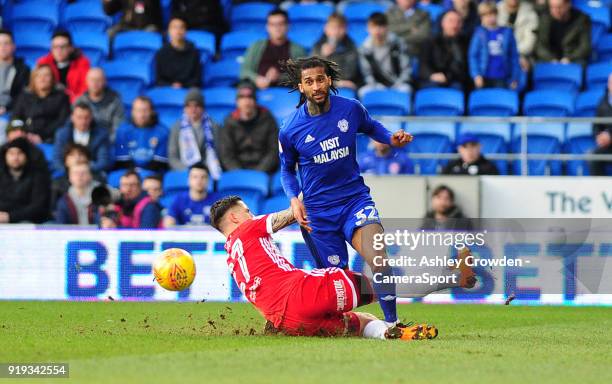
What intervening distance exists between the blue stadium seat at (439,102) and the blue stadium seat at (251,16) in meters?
3.74

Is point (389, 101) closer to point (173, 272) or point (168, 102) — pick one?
point (168, 102)

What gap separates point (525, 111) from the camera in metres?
18.5

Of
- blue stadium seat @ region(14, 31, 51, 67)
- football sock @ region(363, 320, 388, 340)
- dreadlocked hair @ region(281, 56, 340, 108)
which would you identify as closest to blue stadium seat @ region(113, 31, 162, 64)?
blue stadium seat @ region(14, 31, 51, 67)

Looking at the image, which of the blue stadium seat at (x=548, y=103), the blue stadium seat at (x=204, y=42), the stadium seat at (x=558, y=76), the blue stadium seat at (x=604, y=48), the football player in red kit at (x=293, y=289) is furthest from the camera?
the blue stadium seat at (x=204, y=42)

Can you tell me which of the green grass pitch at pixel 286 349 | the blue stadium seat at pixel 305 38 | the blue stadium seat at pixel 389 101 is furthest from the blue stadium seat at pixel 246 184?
the green grass pitch at pixel 286 349

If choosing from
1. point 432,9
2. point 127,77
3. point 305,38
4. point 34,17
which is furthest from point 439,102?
point 34,17

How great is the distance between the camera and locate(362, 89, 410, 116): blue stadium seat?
1806 cm

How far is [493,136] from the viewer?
57.9ft

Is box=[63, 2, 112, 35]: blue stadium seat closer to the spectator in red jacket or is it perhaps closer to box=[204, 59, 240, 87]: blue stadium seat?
the spectator in red jacket

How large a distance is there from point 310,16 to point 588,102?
5.02 m

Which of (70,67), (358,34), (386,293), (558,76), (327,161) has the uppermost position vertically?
(358,34)

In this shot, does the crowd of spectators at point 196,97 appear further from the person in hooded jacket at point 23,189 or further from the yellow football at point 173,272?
the yellow football at point 173,272

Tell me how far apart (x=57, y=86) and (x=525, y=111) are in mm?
7086

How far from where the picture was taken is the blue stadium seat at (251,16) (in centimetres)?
2078
